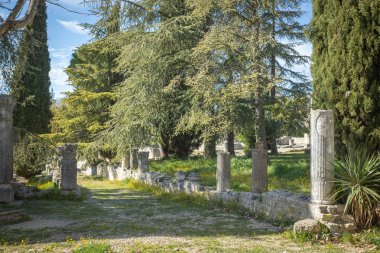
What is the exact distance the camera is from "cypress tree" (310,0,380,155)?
27.1 feet

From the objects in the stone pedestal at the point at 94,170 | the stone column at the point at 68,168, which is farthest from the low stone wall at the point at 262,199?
the stone pedestal at the point at 94,170

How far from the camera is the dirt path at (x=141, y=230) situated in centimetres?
676

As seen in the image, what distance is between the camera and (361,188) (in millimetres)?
7449

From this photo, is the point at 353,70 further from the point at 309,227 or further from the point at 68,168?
the point at 68,168

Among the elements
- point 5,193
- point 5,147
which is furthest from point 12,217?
point 5,147

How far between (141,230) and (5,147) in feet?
18.4

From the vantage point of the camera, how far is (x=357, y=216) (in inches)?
296

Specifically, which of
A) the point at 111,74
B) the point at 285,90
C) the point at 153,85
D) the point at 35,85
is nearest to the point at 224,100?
the point at 285,90

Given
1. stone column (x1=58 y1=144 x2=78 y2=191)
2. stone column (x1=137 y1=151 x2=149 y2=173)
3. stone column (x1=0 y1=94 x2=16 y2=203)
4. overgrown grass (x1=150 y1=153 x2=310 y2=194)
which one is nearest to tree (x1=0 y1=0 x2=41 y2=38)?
stone column (x1=0 y1=94 x2=16 y2=203)

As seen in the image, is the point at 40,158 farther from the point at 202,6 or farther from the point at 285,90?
the point at 285,90

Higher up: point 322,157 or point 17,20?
point 17,20

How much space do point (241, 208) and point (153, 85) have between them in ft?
37.1

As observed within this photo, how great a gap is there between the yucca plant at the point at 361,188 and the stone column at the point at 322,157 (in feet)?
0.63

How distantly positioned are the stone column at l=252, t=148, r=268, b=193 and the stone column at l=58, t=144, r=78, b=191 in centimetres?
651
